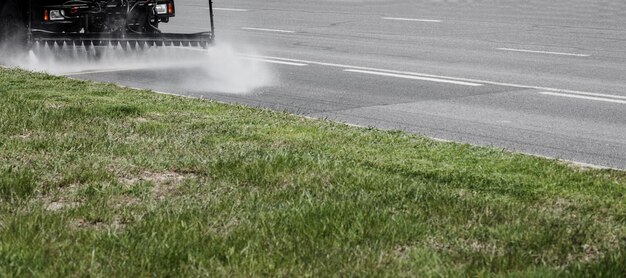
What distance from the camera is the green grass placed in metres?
5.01

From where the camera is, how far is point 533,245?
17.3 ft

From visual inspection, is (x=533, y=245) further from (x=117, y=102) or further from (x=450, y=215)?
(x=117, y=102)

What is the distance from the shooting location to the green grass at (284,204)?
501 centimetres

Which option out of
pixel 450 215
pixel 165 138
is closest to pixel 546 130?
pixel 165 138

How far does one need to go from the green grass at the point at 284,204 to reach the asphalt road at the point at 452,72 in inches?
63.3

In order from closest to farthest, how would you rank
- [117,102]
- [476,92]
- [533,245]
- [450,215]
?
[533,245], [450,215], [117,102], [476,92]

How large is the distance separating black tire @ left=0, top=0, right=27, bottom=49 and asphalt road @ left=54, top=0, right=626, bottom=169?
1068 mm

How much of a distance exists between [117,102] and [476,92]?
159 inches

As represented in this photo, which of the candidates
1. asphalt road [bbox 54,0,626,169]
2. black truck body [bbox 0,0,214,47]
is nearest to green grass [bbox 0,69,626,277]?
asphalt road [bbox 54,0,626,169]

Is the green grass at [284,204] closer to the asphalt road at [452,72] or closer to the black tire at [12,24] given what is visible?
the asphalt road at [452,72]

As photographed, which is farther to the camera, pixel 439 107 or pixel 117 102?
pixel 439 107

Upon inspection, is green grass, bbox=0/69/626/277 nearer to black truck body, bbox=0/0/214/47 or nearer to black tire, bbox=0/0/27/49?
black truck body, bbox=0/0/214/47

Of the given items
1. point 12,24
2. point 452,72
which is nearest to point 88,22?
point 12,24

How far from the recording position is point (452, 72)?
13734 mm
